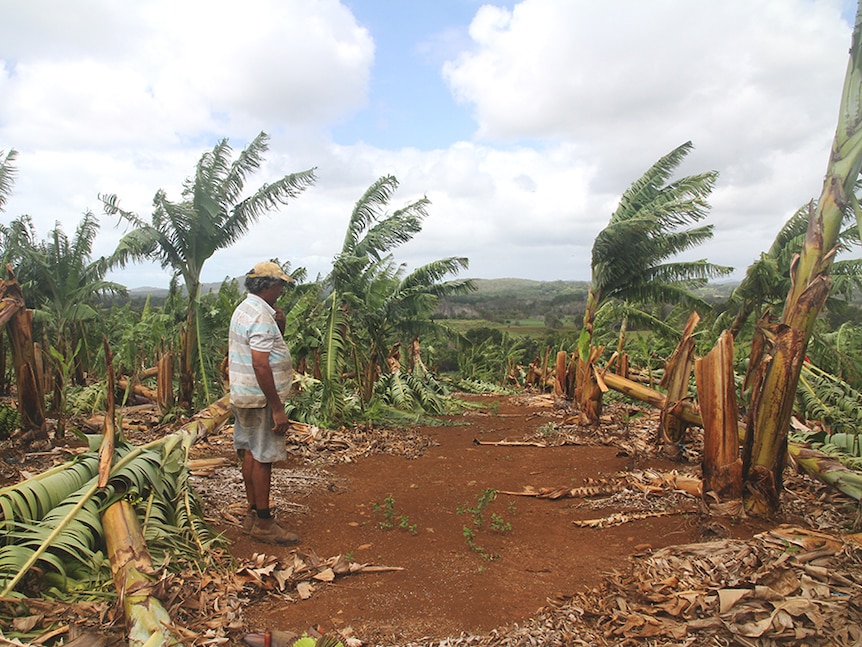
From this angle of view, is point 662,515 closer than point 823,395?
Yes

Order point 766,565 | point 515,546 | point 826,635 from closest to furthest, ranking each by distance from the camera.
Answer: point 826,635 < point 766,565 < point 515,546

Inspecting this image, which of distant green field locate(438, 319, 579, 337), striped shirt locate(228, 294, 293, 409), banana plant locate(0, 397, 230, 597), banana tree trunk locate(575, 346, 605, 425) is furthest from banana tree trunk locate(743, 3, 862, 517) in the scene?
distant green field locate(438, 319, 579, 337)

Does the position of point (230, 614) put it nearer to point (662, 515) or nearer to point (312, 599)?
point (312, 599)

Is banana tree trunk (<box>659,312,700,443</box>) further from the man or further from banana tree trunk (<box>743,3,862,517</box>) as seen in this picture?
the man

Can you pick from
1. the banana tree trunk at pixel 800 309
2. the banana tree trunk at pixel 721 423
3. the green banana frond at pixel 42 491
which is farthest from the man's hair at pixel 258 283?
the banana tree trunk at pixel 800 309

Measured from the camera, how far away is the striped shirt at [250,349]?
3.93 m

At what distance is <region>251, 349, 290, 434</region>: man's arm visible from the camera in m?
3.88

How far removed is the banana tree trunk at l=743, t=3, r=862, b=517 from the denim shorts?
3351mm

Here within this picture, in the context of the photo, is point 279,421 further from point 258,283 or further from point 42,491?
point 42,491

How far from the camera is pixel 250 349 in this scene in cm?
395

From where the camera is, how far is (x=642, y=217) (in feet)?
31.4

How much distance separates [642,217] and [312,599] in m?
8.28

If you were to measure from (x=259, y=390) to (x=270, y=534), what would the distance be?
3.23 ft

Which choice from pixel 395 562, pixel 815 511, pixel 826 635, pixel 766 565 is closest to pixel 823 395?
pixel 815 511
